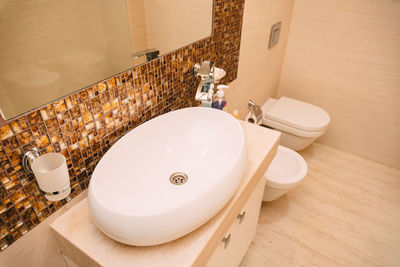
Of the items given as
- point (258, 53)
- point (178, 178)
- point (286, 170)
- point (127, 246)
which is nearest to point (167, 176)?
point (178, 178)

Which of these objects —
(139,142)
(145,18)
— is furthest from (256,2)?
(139,142)

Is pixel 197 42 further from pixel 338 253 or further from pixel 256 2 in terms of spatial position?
pixel 338 253

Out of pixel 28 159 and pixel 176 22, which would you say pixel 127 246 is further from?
pixel 176 22

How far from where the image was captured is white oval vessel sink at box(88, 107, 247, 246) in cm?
62

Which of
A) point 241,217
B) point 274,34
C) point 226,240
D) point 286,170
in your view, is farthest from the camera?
point 274,34

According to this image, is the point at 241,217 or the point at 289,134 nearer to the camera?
the point at 241,217

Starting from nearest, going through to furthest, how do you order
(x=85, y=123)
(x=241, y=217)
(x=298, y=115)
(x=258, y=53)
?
(x=85, y=123), (x=241, y=217), (x=258, y=53), (x=298, y=115)

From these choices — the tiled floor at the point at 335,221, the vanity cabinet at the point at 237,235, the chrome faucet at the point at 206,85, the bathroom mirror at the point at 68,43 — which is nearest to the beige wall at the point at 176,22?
the bathroom mirror at the point at 68,43

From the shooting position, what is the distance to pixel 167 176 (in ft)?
2.84

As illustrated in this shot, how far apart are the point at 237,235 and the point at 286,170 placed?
28.4 inches

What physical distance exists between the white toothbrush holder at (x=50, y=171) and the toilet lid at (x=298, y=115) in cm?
160

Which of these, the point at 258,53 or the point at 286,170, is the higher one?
the point at 258,53

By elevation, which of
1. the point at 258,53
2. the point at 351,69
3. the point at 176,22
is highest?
the point at 176,22

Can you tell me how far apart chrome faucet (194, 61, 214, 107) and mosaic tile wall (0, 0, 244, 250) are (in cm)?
9
